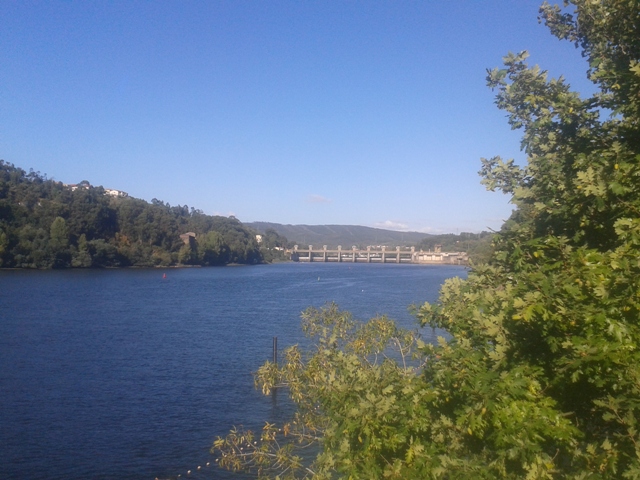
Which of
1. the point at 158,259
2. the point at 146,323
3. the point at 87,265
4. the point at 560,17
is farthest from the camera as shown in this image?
the point at 158,259

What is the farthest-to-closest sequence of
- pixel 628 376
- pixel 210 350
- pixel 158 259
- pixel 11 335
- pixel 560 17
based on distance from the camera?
pixel 158 259 → pixel 11 335 → pixel 210 350 → pixel 560 17 → pixel 628 376

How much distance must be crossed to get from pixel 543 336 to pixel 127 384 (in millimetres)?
14255

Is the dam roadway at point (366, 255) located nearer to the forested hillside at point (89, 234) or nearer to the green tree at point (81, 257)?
the forested hillside at point (89, 234)

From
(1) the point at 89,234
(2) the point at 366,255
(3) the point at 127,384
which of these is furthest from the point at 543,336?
(2) the point at 366,255

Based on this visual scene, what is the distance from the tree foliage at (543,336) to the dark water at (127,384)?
7.18m

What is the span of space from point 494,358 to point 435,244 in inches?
4597

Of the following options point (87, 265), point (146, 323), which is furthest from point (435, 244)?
point (146, 323)

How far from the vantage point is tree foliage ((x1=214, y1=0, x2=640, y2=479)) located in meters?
2.90

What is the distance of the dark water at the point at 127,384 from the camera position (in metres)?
10.7

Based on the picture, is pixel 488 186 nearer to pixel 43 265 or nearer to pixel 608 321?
pixel 608 321

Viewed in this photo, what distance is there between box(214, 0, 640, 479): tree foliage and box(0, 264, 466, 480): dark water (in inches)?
283

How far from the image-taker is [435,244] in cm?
11769

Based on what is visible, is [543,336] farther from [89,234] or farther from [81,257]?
[89,234]

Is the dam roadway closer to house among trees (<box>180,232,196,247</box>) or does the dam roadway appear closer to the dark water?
house among trees (<box>180,232,196,247</box>)
